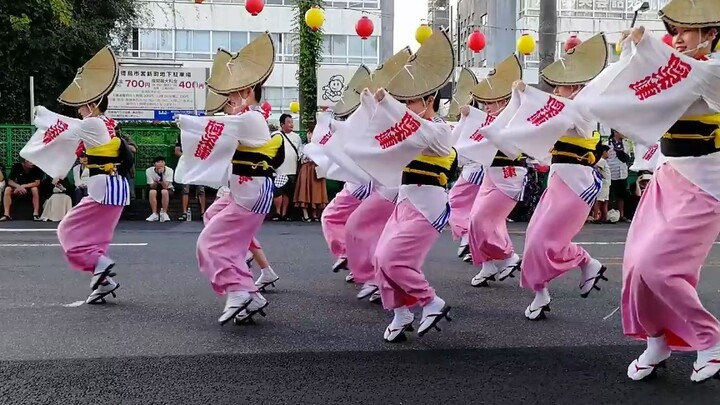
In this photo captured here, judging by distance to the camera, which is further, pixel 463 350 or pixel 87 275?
pixel 87 275

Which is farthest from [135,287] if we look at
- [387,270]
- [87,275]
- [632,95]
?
[632,95]

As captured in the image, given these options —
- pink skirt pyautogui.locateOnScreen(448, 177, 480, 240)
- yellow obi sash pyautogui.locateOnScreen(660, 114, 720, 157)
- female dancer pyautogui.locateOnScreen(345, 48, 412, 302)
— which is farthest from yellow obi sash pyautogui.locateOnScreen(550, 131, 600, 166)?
pink skirt pyautogui.locateOnScreen(448, 177, 480, 240)

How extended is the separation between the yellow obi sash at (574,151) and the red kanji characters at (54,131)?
3.91 meters

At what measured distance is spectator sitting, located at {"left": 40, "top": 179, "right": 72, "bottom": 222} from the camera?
484 inches

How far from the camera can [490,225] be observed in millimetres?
6758

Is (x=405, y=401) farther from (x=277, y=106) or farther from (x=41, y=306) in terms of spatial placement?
(x=277, y=106)

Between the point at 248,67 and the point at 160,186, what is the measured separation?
26.1 ft

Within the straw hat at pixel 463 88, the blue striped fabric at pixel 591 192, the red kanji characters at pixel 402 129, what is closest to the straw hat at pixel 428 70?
the red kanji characters at pixel 402 129

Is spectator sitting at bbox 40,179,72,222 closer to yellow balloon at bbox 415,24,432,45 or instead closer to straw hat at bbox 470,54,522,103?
yellow balloon at bbox 415,24,432,45

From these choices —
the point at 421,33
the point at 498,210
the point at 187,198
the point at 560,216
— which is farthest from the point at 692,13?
the point at 187,198

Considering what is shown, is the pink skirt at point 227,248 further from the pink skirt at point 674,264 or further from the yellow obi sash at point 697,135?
the yellow obi sash at point 697,135

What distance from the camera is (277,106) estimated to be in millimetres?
31688

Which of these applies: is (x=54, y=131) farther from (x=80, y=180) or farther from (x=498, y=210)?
(x=80, y=180)

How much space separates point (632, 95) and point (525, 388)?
1641 millimetres
